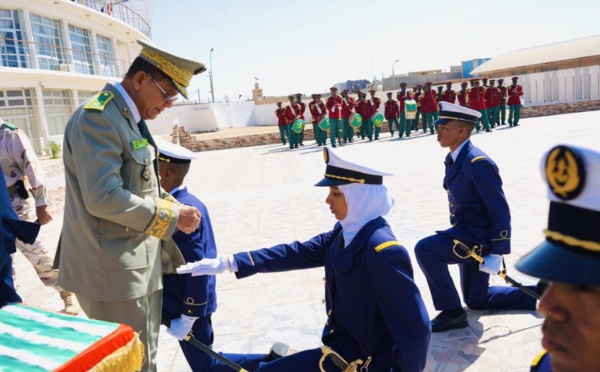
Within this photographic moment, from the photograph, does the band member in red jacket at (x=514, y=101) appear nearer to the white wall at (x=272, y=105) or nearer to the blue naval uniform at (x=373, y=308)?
the white wall at (x=272, y=105)

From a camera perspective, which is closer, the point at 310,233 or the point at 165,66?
the point at 165,66

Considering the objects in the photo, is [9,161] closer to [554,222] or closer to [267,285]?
[267,285]

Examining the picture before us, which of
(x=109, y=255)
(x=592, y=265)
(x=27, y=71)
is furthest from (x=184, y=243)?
(x=27, y=71)

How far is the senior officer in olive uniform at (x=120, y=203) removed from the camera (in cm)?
227

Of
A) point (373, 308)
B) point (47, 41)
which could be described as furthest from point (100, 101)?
point (47, 41)

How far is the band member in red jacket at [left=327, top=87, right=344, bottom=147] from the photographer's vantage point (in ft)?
67.1

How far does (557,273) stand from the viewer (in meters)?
1.04

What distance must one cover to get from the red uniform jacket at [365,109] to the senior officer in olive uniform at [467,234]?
1757 centimetres

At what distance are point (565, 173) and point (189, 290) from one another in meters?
2.25

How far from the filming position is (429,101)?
21641 millimetres

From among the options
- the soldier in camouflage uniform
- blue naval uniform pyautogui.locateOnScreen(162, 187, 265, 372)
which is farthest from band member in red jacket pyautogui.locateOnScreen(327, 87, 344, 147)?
blue naval uniform pyautogui.locateOnScreen(162, 187, 265, 372)

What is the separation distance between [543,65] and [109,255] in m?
42.6

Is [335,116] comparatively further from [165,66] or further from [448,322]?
[165,66]

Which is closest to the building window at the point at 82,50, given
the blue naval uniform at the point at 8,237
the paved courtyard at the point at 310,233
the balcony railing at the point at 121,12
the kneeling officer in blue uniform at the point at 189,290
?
the balcony railing at the point at 121,12
